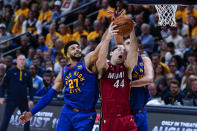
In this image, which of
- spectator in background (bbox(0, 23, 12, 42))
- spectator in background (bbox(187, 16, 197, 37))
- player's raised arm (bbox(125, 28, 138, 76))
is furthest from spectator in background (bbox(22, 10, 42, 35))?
player's raised arm (bbox(125, 28, 138, 76))

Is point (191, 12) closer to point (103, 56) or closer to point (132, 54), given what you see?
point (132, 54)

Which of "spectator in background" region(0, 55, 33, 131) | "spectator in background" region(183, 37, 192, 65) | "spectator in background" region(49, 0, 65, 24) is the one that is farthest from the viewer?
"spectator in background" region(49, 0, 65, 24)

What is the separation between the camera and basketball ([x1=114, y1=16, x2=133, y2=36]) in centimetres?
638

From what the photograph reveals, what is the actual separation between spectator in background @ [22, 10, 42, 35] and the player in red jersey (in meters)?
8.56

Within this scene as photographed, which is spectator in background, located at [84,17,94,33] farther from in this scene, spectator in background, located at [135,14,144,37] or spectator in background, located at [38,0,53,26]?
spectator in background, located at [38,0,53,26]

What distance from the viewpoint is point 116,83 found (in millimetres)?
6426

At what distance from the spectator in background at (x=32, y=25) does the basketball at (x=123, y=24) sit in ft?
28.1

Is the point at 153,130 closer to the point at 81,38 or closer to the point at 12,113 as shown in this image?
the point at 12,113

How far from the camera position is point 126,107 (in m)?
6.40

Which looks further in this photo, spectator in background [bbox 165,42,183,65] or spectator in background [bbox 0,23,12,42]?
spectator in background [bbox 0,23,12,42]

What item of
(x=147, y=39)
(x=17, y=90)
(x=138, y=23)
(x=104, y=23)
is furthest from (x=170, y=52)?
(x=17, y=90)

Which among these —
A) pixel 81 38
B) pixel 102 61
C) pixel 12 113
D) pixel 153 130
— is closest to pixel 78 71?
pixel 102 61

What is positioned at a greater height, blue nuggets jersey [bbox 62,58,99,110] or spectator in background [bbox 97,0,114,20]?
spectator in background [bbox 97,0,114,20]

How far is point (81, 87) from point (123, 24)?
1.18 m
